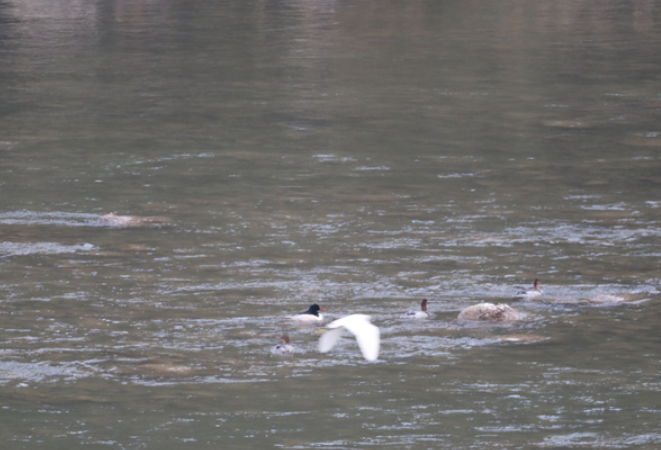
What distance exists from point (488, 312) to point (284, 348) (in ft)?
8.47

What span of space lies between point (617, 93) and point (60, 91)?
14260 mm

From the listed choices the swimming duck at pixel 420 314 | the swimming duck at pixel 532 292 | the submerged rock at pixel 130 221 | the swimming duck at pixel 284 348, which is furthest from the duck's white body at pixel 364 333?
the submerged rock at pixel 130 221

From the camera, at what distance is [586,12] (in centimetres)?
4778

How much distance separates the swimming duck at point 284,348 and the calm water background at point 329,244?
146 millimetres

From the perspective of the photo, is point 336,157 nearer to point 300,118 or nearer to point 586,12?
point 300,118

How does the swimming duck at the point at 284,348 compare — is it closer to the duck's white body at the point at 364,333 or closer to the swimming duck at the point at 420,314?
the swimming duck at the point at 420,314

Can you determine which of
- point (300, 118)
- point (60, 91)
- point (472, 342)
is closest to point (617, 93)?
point (300, 118)

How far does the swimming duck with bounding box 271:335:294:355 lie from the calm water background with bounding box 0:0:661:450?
0.48 feet

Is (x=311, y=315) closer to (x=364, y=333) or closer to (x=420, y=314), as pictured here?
(x=420, y=314)

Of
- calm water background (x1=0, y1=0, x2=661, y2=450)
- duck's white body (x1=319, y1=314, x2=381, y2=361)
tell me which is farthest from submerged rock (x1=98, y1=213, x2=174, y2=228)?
duck's white body (x1=319, y1=314, x2=381, y2=361)

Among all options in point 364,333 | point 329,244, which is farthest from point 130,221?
point 364,333

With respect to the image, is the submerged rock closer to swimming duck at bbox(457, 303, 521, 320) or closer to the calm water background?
the calm water background

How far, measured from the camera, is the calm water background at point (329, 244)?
11.7 meters

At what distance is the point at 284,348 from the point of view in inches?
513
